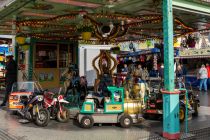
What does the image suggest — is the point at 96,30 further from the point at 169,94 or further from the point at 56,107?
the point at 169,94

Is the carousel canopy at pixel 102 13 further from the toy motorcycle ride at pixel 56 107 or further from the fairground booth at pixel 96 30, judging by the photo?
the toy motorcycle ride at pixel 56 107

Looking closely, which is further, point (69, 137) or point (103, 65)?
point (103, 65)

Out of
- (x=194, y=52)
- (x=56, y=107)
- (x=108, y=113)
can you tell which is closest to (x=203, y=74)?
(x=194, y=52)

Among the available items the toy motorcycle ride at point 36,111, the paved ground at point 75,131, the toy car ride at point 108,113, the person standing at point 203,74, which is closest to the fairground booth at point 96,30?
the paved ground at point 75,131

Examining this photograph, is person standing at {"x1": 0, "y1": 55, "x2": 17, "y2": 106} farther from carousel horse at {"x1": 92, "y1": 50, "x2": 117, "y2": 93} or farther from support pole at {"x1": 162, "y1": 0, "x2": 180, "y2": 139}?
support pole at {"x1": 162, "y1": 0, "x2": 180, "y2": 139}

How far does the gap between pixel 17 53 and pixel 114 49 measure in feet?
24.9

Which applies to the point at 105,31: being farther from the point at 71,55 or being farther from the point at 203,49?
the point at 203,49

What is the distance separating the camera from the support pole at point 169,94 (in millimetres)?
6902

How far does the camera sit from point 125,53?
2645 centimetres

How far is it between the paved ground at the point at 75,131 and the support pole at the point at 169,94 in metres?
0.61

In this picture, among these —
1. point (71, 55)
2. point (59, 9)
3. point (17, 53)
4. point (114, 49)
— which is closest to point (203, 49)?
point (71, 55)

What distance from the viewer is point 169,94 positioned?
693cm

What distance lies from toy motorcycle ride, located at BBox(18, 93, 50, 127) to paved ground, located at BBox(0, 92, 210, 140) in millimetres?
195

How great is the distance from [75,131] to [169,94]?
2.66 meters
